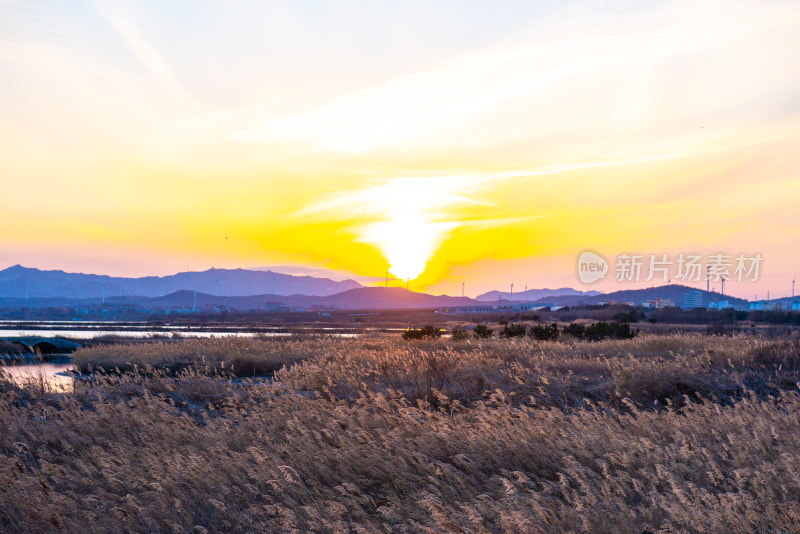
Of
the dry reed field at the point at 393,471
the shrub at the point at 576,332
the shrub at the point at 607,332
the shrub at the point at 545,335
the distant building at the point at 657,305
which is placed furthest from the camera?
the distant building at the point at 657,305

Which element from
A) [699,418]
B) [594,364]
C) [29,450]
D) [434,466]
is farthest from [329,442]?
[594,364]

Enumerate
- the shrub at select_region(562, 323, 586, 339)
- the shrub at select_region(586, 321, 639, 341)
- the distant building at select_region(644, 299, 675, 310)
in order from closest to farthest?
1. the shrub at select_region(586, 321, 639, 341)
2. the shrub at select_region(562, 323, 586, 339)
3. the distant building at select_region(644, 299, 675, 310)

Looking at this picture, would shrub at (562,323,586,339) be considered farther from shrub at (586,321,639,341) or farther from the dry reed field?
the dry reed field

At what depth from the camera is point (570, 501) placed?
554cm

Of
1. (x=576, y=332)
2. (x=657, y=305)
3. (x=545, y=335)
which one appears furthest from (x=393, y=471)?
(x=657, y=305)

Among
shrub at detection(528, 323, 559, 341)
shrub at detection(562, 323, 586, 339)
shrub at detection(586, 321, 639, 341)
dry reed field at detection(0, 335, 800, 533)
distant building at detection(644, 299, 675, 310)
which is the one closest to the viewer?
dry reed field at detection(0, 335, 800, 533)

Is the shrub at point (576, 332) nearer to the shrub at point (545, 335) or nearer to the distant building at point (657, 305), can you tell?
the shrub at point (545, 335)

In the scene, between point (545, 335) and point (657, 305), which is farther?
point (657, 305)

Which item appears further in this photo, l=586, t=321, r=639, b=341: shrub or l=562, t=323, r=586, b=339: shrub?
l=562, t=323, r=586, b=339: shrub

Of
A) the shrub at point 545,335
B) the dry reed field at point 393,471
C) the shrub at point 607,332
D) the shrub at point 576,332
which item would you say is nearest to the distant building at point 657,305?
the shrub at point 576,332

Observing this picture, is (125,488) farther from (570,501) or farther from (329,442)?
(570,501)

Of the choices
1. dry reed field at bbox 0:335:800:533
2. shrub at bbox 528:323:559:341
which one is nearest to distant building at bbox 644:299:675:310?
shrub at bbox 528:323:559:341

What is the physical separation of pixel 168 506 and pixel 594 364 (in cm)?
1333

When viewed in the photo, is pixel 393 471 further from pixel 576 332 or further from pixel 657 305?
pixel 657 305
